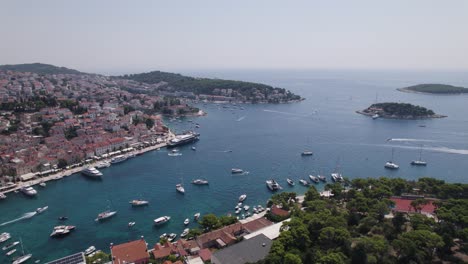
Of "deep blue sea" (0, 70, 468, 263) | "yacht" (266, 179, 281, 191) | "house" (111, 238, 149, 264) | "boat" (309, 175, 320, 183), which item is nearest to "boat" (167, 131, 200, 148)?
"deep blue sea" (0, 70, 468, 263)

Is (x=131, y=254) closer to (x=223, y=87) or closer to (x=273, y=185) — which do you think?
(x=273, y=185)

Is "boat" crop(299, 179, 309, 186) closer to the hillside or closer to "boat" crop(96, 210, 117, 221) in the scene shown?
"boat" crop(96, 210, 117, 221)

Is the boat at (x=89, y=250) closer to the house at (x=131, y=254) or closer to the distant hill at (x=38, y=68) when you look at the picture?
the house at (x=131, y=254)

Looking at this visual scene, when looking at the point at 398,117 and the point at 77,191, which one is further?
the point at 398,117

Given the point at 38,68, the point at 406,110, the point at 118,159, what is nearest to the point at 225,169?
the point at 118,159

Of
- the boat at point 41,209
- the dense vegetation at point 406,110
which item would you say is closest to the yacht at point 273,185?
the boat at point 41,209

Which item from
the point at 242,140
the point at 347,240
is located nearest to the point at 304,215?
the point at 347,240

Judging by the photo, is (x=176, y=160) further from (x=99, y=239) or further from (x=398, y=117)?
(x=398, y=117)
